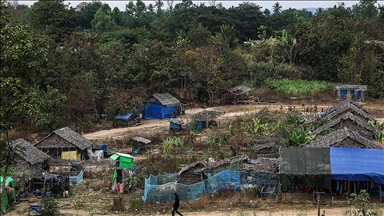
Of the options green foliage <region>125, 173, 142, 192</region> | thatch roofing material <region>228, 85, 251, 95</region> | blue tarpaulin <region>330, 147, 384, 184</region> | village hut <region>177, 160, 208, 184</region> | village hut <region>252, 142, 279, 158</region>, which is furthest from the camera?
thatch roofing material <region>228, 85, 251, 95</region>

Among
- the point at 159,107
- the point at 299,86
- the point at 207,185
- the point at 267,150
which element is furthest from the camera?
the point at 299,86

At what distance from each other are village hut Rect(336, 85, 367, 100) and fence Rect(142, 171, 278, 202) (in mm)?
26099

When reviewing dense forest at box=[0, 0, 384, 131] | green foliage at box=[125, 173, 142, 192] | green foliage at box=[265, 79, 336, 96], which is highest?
dense forest at box=[0, 0, 384, 131]

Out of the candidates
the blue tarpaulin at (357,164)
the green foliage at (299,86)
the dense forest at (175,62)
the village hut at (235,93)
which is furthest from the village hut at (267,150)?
the green foliage at (299,86)

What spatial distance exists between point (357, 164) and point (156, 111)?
22033mm

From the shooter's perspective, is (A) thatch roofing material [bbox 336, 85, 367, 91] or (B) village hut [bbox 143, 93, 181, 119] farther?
(A) thatch roofing material [bbox 336, 85, 367, 91]

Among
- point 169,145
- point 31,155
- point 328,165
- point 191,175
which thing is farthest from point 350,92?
point 31,155

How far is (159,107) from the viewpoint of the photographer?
38562 millimetres

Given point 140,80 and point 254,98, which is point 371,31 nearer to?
point 254,98

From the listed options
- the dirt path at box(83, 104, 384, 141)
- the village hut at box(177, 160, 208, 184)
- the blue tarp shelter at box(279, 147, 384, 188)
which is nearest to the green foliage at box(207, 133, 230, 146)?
the dirt path at box(83, 104, 384, 141)

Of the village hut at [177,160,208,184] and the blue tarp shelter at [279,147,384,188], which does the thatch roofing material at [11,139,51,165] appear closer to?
the village hut at [177,160,208,184]

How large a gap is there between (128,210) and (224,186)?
4.00 meters

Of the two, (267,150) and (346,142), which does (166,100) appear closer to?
(267,150)

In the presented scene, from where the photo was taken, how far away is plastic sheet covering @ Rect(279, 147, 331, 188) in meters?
18.4
